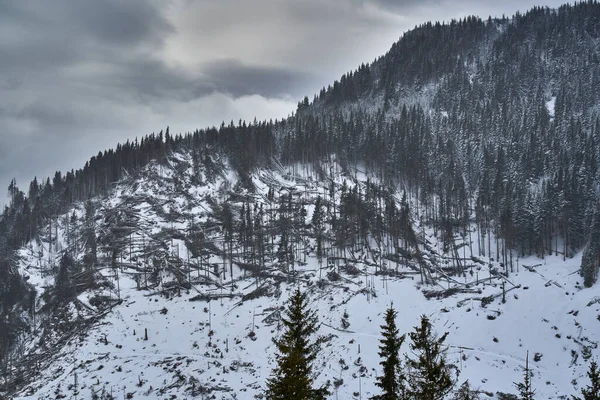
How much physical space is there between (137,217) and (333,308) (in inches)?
2898

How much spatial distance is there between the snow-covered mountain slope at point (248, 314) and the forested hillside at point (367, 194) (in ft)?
7.96

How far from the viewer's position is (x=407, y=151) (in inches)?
6599

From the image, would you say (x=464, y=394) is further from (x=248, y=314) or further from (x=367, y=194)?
(x=367, y=194)

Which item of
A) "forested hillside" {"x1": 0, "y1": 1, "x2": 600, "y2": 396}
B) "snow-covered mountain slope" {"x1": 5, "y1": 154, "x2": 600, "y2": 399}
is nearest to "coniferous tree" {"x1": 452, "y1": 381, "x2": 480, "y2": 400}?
"snow-covered mountain slope" {"x1": 5, "y1": 154, "x2": 600, "y2": 399}

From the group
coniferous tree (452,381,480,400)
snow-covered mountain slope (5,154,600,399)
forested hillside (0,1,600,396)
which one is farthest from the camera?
forested hillside (0,1,600,396)

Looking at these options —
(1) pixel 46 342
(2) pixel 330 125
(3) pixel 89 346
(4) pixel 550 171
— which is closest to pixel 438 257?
(4) pixel 550 171

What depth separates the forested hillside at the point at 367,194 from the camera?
104 meters

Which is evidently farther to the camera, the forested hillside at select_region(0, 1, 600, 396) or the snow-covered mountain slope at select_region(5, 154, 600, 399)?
the forested hillside at select_region(0, 1, 600, 396)

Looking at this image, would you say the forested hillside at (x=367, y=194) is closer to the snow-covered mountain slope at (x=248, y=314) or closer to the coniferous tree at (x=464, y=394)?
the snow-covered mountain slope at (x=248, y=314)

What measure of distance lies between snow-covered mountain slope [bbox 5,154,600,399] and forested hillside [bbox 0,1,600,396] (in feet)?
7.96

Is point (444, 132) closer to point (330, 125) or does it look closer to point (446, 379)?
point (330, 125)

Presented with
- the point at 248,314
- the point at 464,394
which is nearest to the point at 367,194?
the point at 248,314

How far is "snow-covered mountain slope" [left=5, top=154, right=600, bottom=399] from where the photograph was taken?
215ft

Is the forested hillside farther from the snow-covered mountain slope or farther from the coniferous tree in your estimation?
the coniferous tree
